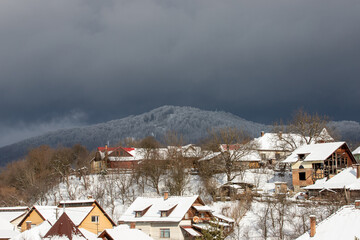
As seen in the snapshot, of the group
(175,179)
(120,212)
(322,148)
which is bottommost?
(120,212)

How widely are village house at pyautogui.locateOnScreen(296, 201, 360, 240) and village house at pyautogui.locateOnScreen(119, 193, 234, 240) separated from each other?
25429 mm

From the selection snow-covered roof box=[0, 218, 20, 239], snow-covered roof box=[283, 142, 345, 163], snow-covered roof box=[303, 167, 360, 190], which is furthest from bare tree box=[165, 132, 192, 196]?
snow-covered roof box=[0, 218, 20, 239]

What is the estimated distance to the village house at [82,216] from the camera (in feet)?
209

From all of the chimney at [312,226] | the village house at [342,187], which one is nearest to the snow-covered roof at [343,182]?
the village house at [342,187]

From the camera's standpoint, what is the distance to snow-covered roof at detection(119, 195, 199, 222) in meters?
59.8

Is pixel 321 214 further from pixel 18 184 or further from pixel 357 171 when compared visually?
pixel 18 184

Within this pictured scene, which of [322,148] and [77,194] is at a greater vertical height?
[322,148]

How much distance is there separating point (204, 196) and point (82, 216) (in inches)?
913

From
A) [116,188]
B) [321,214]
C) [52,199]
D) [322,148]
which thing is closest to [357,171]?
[321,214]

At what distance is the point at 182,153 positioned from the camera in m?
97.1

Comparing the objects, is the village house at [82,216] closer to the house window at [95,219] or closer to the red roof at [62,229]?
the house window at [95,219]

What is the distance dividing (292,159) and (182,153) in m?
28.6

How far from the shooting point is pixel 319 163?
7338 cm

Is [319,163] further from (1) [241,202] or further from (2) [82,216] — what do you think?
(2) [82,216]
